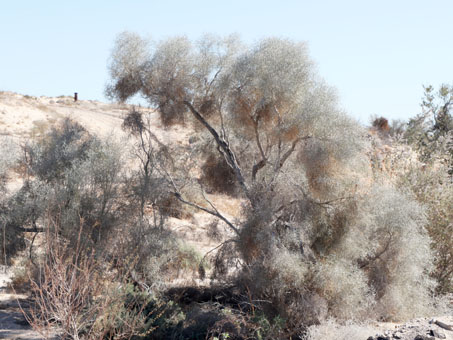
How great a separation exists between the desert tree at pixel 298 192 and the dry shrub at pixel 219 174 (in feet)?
7.06

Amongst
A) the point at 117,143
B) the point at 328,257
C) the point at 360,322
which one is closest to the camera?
the point at 360,322

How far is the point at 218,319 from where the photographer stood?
975 centimetres

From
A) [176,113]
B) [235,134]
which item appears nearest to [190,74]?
[176,113]

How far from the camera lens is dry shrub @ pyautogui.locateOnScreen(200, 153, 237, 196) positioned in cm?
1466

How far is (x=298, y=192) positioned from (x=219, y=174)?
4056mm

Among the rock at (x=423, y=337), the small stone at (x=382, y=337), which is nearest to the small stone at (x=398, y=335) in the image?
the small stone at (x=382, y=337)

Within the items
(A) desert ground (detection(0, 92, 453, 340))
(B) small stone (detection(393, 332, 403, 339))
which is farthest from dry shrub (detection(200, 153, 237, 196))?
(B) small stone (detection(393, 332, 403, 339))

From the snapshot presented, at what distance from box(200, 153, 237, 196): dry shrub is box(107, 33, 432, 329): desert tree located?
7.06 feet

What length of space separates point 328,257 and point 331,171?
72.6 inches

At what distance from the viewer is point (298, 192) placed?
36.6 ft

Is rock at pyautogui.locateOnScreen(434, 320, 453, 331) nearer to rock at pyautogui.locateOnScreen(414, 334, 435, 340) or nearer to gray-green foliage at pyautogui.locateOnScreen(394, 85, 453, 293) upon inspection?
rock at pyautogui.locateOnScreen(414, 334, 435, 340)

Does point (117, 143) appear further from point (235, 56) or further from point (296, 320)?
point (296, 320)

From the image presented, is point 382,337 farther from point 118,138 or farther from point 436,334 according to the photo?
point 118,138

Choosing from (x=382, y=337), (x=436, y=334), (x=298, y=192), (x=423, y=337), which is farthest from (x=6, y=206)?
(x=436, y=334)
